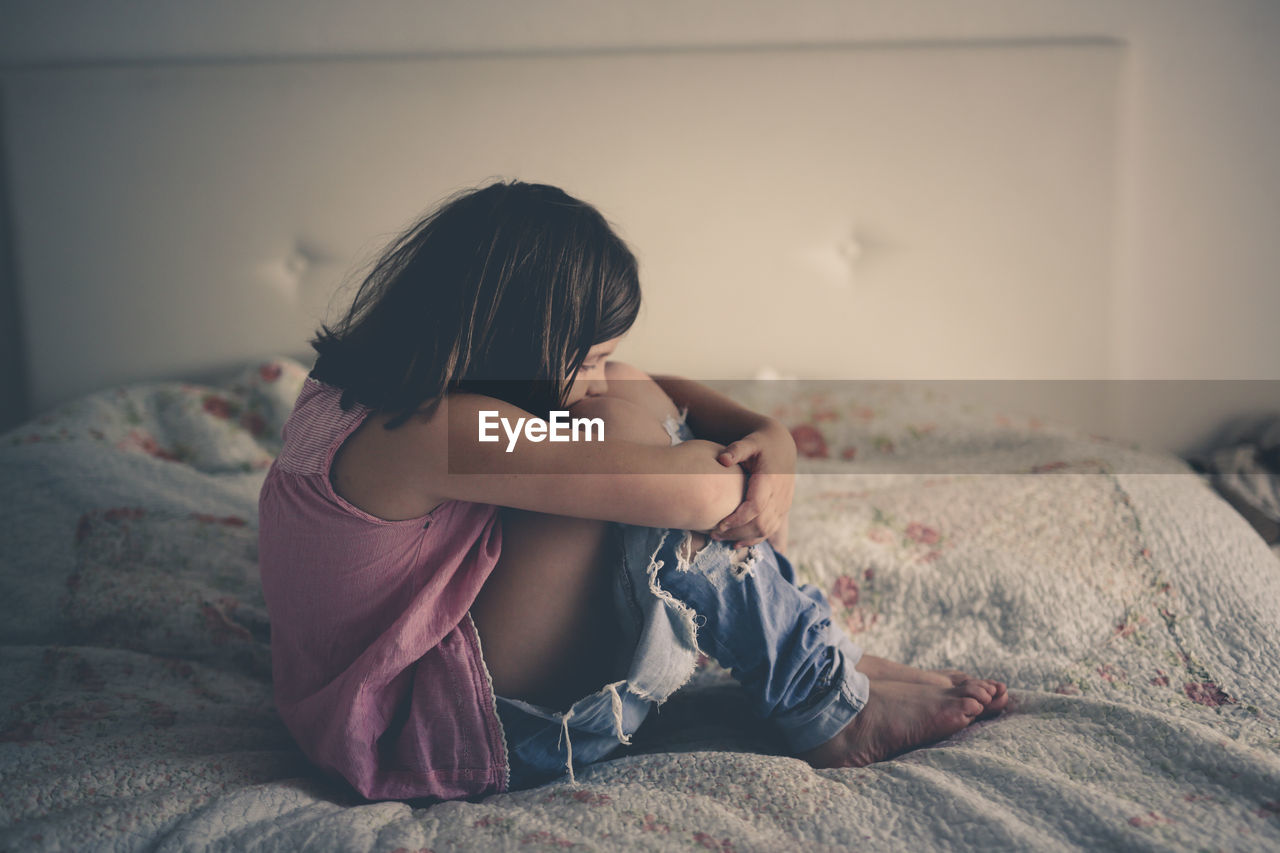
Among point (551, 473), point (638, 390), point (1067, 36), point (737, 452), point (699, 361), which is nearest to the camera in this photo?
point (551, 473)

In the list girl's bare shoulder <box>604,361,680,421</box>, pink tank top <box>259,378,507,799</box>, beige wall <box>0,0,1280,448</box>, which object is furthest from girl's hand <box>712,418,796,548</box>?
beige wall <box>0,0,1280,448</box>

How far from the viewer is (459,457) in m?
0.62

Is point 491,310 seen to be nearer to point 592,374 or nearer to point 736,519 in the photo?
point 592,374

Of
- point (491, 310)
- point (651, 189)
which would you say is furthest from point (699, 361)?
point (491, 310)

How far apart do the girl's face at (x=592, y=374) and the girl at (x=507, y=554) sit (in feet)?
0.03

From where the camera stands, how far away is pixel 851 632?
3.07 feet

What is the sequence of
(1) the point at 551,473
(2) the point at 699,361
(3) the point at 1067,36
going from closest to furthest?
(1) the point at 551,473 → (3) the point at 1067,36 → (2) the point at 699,361

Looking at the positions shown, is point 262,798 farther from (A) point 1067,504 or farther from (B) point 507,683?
(A) point 1067,504

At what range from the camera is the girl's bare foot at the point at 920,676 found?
0.76m

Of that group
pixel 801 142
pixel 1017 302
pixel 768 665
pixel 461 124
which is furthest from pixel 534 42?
pixel 768 665

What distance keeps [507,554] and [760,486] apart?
0.24 m

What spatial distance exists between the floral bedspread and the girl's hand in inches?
7.8

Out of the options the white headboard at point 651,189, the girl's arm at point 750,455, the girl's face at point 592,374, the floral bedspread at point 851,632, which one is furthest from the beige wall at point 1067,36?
the girl's face at point 592,374

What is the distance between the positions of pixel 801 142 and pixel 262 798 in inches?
56.5
